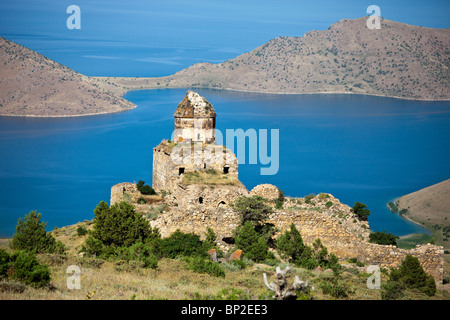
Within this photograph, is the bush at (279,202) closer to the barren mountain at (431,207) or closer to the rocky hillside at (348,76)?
the barren mountain at (431,207)

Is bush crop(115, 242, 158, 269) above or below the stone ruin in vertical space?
below

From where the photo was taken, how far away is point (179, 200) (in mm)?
20688

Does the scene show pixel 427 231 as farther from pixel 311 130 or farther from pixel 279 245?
pixel 311 130

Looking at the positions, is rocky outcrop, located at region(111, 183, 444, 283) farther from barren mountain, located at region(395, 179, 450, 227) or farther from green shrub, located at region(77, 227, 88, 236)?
barren mountain, located at region(395, 179, 450, 227)

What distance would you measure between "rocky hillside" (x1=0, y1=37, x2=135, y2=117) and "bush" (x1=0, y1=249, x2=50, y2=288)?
11914cm

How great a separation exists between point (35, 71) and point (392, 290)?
409ft

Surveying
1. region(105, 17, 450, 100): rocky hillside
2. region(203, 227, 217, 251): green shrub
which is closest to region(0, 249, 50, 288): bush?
region(203, 227, 217, 251): green shrub

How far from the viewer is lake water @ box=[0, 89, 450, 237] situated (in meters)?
72.0

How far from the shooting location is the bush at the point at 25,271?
31.7ft

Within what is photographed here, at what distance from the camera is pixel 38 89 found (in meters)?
122

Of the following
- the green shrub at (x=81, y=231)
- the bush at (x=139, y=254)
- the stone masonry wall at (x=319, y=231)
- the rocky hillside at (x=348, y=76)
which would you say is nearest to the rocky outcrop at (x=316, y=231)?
the stone masonry wall at (x=319, y=231)

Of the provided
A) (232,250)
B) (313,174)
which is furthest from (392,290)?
(313,174)

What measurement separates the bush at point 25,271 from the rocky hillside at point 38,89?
11914cm

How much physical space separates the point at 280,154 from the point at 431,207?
4269 centimetres
